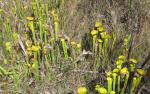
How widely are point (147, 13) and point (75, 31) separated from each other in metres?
0.55

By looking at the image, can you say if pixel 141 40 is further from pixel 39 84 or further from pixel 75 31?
pixel 39 84

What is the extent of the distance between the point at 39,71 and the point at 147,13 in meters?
0.89

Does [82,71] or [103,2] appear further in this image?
[103,2]

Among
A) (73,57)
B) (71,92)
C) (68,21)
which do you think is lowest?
(71,92)

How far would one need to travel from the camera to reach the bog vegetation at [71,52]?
1.79m

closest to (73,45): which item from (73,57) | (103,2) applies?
(73,57)

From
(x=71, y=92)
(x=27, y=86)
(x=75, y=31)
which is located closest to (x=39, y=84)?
(x=27, y=86)

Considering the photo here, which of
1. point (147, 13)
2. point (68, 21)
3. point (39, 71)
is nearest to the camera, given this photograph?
point (39, 71)

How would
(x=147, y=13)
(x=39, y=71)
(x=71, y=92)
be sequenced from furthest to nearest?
(x=147, y=13) < (x=39, y=71) < (x=71, y=92)

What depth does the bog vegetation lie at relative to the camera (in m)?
1.79

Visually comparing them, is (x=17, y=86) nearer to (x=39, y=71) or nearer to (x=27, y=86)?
(x=27, y=86)

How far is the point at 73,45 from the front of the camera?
186 centimetres

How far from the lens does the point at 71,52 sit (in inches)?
76.2

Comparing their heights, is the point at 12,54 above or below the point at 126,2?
below
